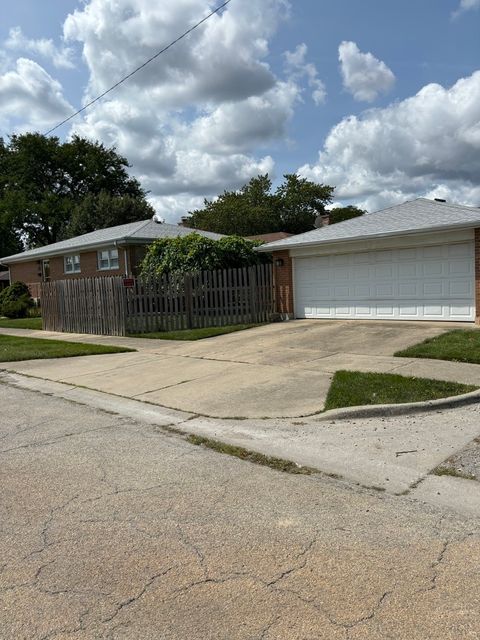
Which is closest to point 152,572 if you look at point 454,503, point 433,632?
Result: point 433,632

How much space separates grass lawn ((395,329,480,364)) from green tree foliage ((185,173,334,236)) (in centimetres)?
4633

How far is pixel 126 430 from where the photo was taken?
623 centimetres

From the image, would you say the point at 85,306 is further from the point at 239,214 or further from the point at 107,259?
the point at 239,214

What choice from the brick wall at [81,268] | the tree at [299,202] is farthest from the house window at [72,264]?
the tree at [299,202]

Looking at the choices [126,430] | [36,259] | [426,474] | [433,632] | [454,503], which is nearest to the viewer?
[433,632]

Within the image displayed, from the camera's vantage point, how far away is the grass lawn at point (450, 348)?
9172 millimetres

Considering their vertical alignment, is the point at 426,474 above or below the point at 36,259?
below

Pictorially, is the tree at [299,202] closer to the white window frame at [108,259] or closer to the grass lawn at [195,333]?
the white window frame at [108,259]

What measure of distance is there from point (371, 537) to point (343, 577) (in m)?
0.53

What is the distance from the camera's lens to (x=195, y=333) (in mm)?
15016

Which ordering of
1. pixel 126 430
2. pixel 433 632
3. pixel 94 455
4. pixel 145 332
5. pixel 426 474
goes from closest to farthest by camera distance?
pixel 433 632 < pixel 426 474 < pixel 94 455 < pixel 126 430 < pixel 145 332

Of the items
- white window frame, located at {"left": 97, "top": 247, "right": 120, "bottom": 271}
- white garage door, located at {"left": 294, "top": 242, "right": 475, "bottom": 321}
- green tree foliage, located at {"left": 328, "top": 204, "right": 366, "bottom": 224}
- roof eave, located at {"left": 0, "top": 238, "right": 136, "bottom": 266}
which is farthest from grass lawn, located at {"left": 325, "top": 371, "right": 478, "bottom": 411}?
green tree foliage, located at {"left": 328, "top": 204, "right": 366, "bottom": 224}

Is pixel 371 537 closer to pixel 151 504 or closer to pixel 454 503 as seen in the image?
pixel 454 503

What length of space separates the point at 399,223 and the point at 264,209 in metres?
43.7
